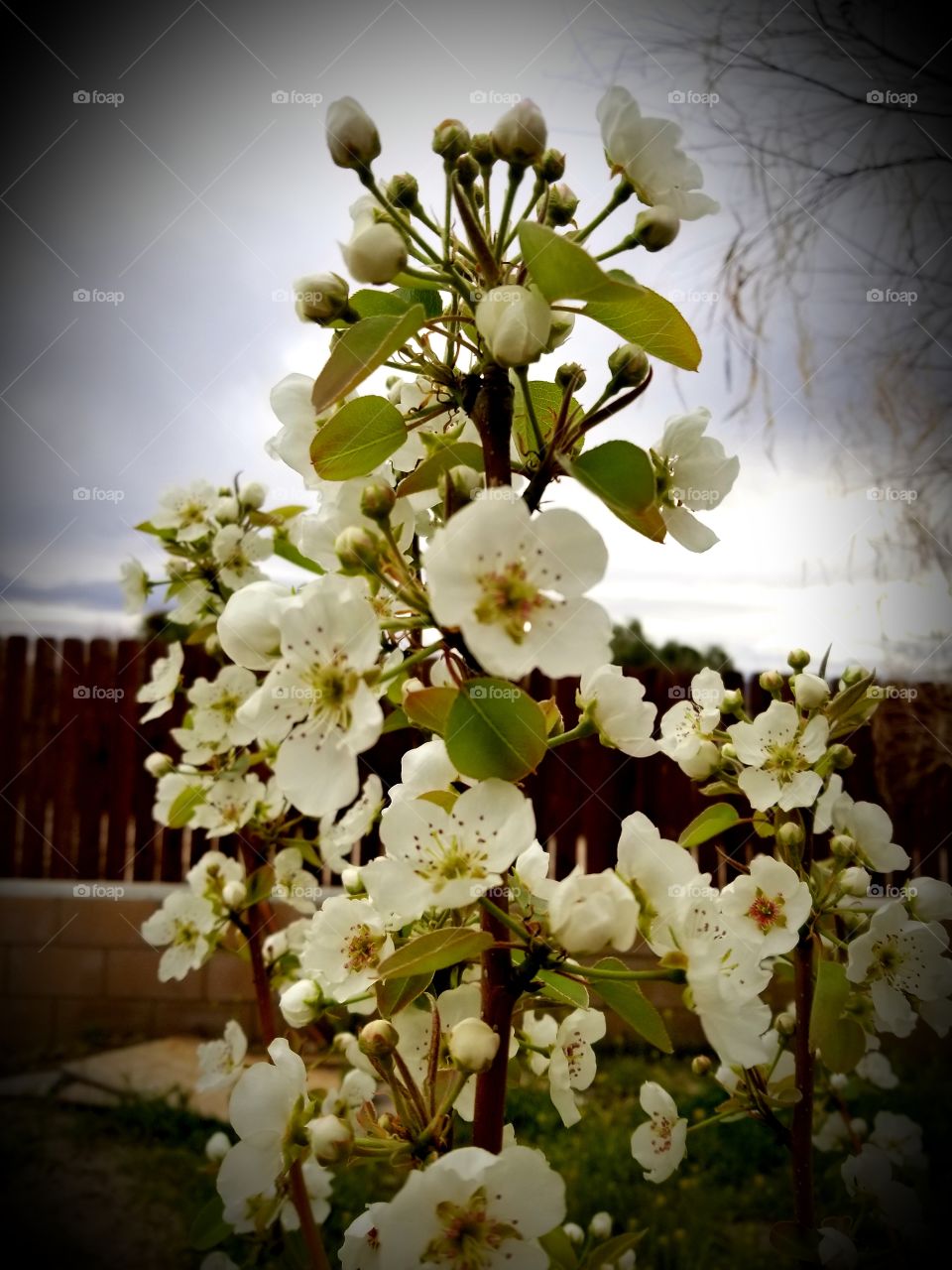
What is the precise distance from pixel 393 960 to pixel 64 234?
2391 mm

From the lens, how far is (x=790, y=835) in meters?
1.19

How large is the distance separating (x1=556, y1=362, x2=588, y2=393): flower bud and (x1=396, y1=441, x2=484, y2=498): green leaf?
11 centimetres

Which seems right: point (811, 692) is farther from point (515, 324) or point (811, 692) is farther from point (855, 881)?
point (515, 324)

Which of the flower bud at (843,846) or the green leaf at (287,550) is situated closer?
the flower bud at (843,846)

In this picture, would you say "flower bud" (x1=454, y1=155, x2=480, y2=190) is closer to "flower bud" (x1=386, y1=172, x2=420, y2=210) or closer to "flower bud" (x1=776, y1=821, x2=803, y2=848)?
"flower bud" (x1=386, y1=172, x2=420, y2=210)

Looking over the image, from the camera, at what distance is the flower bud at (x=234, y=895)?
5.15ft

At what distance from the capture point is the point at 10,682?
4.36 meters

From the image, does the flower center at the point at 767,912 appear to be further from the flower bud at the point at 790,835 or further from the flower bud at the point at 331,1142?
the flower bud at the point at 331,1142

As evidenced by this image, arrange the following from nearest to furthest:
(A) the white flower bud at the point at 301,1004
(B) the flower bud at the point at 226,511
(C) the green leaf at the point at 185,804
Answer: (A) the white flower bud at the point at 301,1004 < (C) the green leaf at the point at 185,804 < (B) the flower bud at the point at 226,511

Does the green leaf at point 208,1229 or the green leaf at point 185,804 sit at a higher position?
the green leaf at point 185,804

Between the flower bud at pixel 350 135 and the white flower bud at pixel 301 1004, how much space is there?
2.76ft

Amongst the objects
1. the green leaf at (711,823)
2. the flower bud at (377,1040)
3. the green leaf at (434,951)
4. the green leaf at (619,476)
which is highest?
the green leaf at (619,476)

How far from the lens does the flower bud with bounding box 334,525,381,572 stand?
69cm

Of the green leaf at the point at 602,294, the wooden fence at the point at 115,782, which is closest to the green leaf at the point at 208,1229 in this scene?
the green leaf at the point at 602,294
